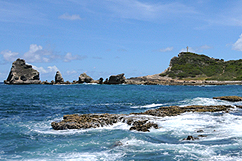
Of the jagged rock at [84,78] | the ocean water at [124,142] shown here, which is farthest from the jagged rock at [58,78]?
the ocean water at [124,142]

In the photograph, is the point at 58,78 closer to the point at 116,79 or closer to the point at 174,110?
the point at 116,79

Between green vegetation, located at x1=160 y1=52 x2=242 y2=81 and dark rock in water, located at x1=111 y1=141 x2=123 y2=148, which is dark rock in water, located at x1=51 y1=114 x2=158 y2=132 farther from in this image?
green vegetation, located at x1=160 y1=52 x2=242 y2=81

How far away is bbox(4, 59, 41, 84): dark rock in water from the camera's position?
130m

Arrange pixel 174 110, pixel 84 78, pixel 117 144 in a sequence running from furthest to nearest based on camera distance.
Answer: pixel 84 78 < pixel 174 110 < pixel 117 144

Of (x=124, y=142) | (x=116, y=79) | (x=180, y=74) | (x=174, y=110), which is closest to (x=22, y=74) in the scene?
(x=116, y=79)

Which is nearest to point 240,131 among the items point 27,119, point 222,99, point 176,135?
point 176,135

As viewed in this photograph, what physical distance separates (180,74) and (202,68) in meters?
20.0

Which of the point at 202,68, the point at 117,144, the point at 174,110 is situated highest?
the point at 202,68

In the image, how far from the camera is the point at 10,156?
1182cm

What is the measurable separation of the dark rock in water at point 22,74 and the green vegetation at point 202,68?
76.1 meters

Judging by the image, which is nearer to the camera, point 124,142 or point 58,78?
point 124,142

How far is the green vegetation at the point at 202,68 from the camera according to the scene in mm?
135500

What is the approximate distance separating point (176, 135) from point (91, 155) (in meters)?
5.99

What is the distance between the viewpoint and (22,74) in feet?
431
